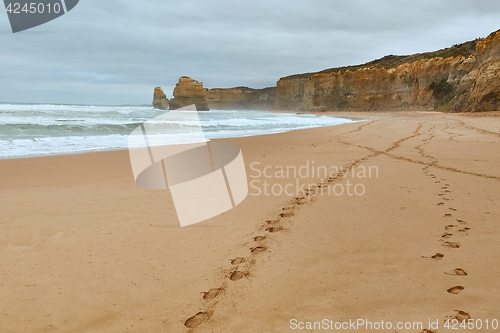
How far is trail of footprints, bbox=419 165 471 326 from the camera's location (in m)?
2.10

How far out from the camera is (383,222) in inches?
134

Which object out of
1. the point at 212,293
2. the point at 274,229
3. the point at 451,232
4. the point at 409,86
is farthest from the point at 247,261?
the point at 409,86

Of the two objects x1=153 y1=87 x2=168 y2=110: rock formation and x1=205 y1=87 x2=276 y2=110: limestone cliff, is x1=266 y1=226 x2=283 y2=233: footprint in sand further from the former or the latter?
x1=205 y1=87 x2=276 y2=110: limestone cliff

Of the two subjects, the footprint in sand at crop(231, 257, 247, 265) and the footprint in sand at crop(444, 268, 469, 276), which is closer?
the footprint in sand at crop(444, 268, 469, 276)

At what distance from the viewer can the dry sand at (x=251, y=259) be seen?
1957 mm

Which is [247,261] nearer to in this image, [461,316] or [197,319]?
[197,319]

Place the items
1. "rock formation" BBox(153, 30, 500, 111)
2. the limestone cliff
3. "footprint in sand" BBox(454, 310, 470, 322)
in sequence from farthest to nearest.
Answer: the limestone cliff → "rock formation" BBox(153, 30, 500, 111) → "footprint in sand" BBox(454, 310, 470, 322)

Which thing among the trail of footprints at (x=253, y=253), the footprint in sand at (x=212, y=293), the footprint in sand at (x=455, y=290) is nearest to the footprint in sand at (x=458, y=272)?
the footprint in sand at (x=455, y=290)

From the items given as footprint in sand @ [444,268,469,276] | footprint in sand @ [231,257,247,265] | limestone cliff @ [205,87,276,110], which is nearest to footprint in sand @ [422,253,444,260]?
footprint in sand @ [444,268,469,276]

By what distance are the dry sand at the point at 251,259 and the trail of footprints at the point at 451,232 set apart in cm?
1

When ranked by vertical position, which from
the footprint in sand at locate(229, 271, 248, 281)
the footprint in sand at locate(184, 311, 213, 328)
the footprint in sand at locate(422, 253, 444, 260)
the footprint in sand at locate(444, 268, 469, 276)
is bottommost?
the footprint in sand at locate(184, 311, 213, 328)

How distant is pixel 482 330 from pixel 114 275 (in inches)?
92.7

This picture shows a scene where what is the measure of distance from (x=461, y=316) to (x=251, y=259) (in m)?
1.43

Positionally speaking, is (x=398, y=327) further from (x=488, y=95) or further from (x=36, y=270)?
(x=488, y=95)
